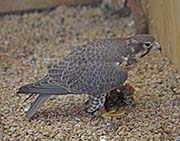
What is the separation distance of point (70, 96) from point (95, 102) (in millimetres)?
437

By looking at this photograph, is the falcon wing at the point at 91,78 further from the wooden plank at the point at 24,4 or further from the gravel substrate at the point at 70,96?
the wooden plank at the point at 24,4

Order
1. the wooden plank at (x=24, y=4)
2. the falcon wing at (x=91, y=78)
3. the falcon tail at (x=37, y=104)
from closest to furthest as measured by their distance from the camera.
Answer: the falcon wing at (x=91, y=78) → the falcon tail at (x=37, y=104) → the wooden plank at (x=24, y=4)

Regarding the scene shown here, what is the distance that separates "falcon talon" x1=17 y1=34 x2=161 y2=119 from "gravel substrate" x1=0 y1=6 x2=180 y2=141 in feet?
0.53

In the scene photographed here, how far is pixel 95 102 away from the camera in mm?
4098

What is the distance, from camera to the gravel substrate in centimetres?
398

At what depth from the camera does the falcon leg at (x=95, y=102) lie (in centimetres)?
407

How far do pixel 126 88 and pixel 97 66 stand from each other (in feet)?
1.20

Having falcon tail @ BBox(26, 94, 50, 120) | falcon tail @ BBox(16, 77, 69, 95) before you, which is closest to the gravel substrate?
falcon tail @ BBox(26, 94, 50, 120)

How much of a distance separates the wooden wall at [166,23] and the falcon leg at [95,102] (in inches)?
33.5

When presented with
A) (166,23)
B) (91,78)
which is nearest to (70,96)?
(91,78)

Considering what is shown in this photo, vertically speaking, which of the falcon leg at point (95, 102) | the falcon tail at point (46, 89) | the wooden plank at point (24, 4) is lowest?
the falcon leg at point (95, 102)

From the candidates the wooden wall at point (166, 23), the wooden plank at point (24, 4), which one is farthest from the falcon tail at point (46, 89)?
the wooden plank at point (24, 4)

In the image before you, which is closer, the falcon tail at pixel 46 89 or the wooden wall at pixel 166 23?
the falcon tail at pixel 46 89

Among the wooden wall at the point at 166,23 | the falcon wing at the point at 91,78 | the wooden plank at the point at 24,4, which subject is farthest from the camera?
the wooden plank at the point at 24,4
